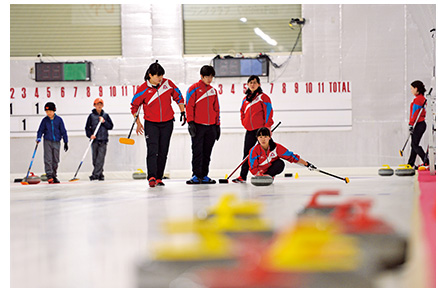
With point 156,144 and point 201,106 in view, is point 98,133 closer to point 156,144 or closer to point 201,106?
point 201,106

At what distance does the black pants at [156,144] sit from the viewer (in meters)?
5.31

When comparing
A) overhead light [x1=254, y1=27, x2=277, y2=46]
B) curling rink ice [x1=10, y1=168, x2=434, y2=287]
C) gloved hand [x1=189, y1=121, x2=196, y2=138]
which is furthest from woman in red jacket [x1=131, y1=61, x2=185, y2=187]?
overhead light [x1=254, y1=27, x2=277, y2=46]

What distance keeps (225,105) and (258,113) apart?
3.66 m

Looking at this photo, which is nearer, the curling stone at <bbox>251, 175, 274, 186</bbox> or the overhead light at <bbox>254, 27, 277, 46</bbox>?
the curling stone at <bbox>251, 175, 274, 186</bbox>

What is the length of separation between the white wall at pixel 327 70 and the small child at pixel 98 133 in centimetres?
90

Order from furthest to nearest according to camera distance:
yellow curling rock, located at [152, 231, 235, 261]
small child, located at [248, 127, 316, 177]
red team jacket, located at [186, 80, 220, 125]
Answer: red team jacket, located at [186, 80, 220, 125] → small child, located at [248, 127, 316, 177] → yellow curling rock, located at [152, 231, 235, 261]

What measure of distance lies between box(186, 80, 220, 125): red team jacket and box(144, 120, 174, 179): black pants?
45cm

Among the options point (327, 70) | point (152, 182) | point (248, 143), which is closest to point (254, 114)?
point (248, 143)

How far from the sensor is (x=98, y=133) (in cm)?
852

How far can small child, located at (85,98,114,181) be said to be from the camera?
28.0 ft

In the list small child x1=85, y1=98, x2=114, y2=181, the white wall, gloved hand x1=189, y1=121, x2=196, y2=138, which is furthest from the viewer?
the white wall

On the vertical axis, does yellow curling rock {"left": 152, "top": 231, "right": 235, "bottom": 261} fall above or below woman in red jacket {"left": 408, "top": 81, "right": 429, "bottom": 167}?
below

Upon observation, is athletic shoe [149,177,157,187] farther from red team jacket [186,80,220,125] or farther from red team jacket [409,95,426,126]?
red team jacket [409,95,426,126]
